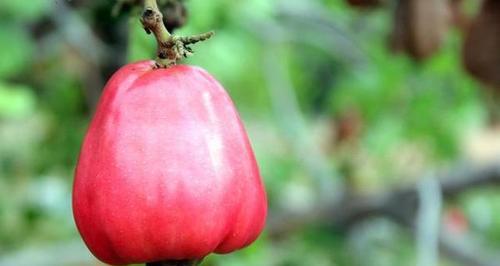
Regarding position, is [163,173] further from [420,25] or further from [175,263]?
[420,25]

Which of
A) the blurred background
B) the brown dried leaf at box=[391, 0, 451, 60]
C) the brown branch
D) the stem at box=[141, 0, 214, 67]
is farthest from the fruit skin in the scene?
the brown branch

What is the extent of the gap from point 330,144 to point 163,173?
2825 mm

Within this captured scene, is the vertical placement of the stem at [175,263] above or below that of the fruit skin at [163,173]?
below

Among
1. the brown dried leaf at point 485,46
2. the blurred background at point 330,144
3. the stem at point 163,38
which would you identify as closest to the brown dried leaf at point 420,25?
the brown dried leaf at point 485,46

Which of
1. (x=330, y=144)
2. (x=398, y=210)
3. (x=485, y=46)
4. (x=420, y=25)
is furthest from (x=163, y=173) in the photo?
(x=330, y=144)

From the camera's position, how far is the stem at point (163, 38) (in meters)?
Result: 0.74

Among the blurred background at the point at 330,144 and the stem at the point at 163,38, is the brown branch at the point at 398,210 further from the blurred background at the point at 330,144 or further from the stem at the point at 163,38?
the stem at the point at 163,38

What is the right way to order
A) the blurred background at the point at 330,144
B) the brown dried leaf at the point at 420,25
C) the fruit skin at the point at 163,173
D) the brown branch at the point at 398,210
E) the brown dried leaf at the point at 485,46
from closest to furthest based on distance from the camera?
the fruit skin at the point at 163,173 → the brown dried leaf at the point at 485,46 → the brown dried leaf at the point at 420,25 → the blurred background at the point at 330,144 → the brown branch at the point at 398,210

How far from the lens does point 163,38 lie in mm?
750

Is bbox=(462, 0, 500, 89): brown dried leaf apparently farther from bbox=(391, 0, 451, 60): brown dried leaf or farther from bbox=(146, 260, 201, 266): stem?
bbox=(146, 260, 201, 266): stem

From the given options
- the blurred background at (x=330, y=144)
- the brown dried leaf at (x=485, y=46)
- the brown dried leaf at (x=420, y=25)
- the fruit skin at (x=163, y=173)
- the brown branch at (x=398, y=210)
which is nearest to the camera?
the fruit skin at (x=163, y=173)

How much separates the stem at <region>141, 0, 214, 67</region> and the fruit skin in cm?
1

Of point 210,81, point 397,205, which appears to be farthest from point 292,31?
point 210,81

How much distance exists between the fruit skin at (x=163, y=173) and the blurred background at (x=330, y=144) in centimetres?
112
